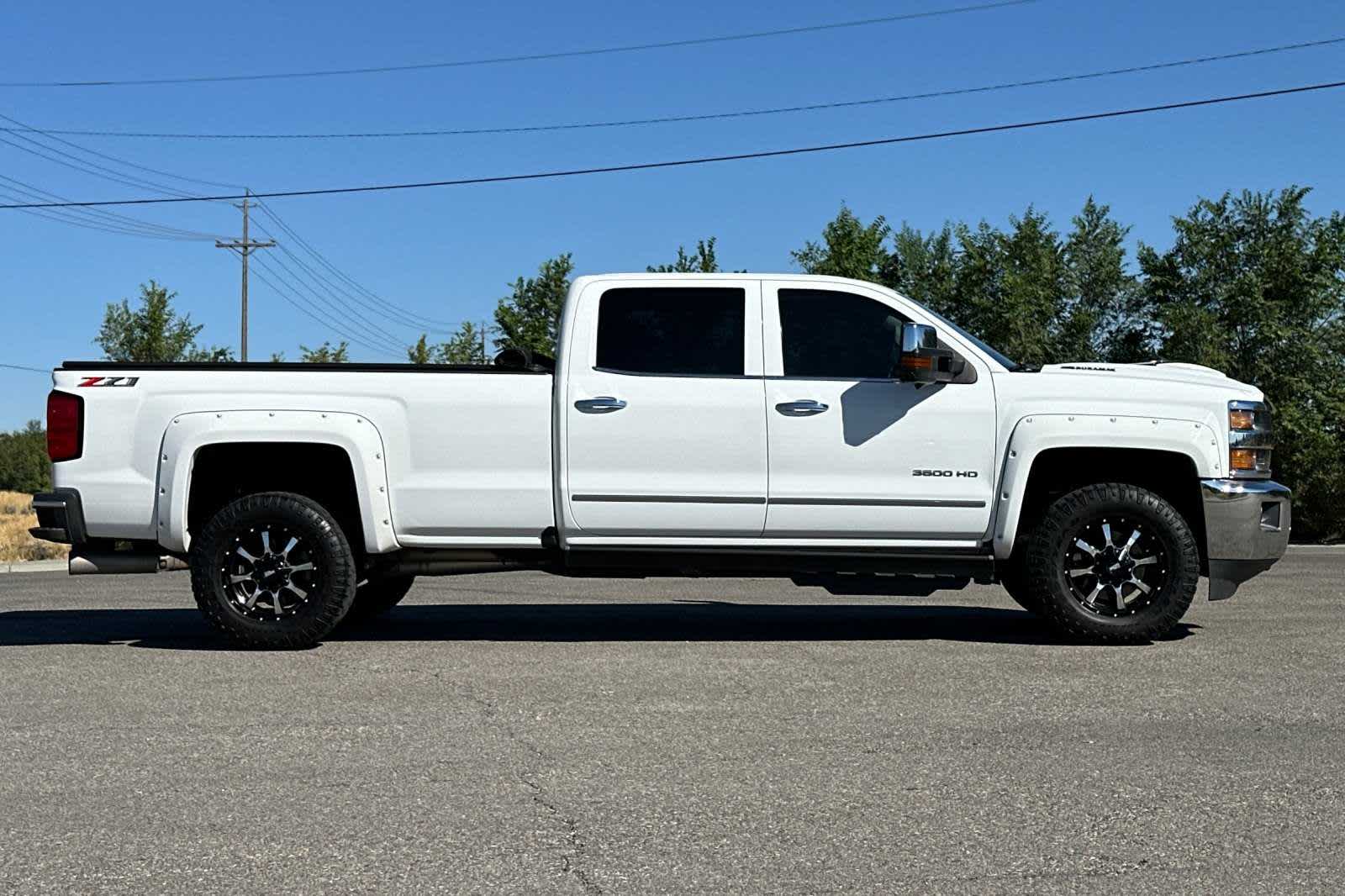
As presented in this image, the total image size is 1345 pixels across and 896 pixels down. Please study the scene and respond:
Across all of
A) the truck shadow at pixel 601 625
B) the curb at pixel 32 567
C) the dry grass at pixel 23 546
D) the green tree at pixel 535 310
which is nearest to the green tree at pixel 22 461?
the dry grass at pixel 23 546

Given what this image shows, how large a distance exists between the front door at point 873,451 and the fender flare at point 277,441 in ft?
7.37

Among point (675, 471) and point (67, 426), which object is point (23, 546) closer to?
point (67, 426)

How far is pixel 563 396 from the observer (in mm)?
8523

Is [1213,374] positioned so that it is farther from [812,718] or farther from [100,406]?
[100,406]

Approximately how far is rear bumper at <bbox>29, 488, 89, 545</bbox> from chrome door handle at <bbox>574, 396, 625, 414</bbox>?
9.63ft

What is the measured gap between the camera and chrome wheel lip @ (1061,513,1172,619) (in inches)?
340

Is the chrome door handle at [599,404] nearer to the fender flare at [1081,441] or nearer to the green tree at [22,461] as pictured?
the fender flare at [1081,441]

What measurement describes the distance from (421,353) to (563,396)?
5887 cm

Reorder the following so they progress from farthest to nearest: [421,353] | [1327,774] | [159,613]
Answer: [421,353] → [159,613] → [1327,774]

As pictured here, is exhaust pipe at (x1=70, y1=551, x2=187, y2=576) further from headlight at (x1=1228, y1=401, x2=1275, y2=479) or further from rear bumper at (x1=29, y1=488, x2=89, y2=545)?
headlight at (x1=1228, y1=401, x2=1275, y2=479)

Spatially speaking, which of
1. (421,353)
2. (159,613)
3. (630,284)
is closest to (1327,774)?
(630,284)

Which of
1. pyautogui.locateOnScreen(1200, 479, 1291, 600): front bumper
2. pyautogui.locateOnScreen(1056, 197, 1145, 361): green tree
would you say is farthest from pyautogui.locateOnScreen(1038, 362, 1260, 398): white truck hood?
pyautogui.locateOnScreen(1056, 197, 1145, 361): green tree

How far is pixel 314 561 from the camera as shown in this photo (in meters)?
8.51

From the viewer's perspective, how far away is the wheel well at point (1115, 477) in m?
8.82
